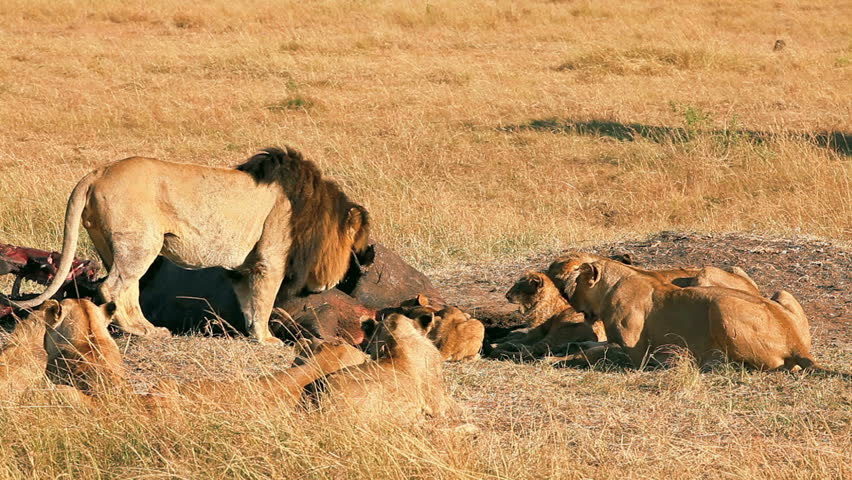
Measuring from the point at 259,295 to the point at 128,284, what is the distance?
0.81 meters

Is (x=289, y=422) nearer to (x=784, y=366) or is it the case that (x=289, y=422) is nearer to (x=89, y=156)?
(x=784, y=366)

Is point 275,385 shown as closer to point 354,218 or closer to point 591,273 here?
point 591,273

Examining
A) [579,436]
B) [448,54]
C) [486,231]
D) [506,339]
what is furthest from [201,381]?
[448,54]

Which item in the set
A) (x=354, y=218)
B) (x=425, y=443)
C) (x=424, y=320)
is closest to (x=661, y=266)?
(x=354, y=218)

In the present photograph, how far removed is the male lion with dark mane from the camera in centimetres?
690

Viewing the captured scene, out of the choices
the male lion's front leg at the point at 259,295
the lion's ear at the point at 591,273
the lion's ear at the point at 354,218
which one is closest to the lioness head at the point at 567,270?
the lion's ear at the point at 591,273

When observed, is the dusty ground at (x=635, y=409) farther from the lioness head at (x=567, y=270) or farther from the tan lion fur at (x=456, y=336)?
the lioness head at (x=567, y=270)

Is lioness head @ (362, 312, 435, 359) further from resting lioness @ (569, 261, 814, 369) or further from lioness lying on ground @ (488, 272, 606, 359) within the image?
lioness lying on ground @ (488, 272, 606, 359)

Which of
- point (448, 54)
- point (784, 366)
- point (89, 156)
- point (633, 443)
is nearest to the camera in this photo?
point (633, 443)

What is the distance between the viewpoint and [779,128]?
1412 centimetres

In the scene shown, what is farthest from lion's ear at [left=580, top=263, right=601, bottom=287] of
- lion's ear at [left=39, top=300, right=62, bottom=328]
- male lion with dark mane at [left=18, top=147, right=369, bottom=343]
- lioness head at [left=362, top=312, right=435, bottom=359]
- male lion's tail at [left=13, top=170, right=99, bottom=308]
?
lion's ear at [left=39, top=300, right=62, bottom=328]

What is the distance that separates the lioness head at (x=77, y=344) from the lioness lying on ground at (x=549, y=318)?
2.60 metres

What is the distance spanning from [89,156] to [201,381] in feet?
31.1

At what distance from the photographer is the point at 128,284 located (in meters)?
7.00
